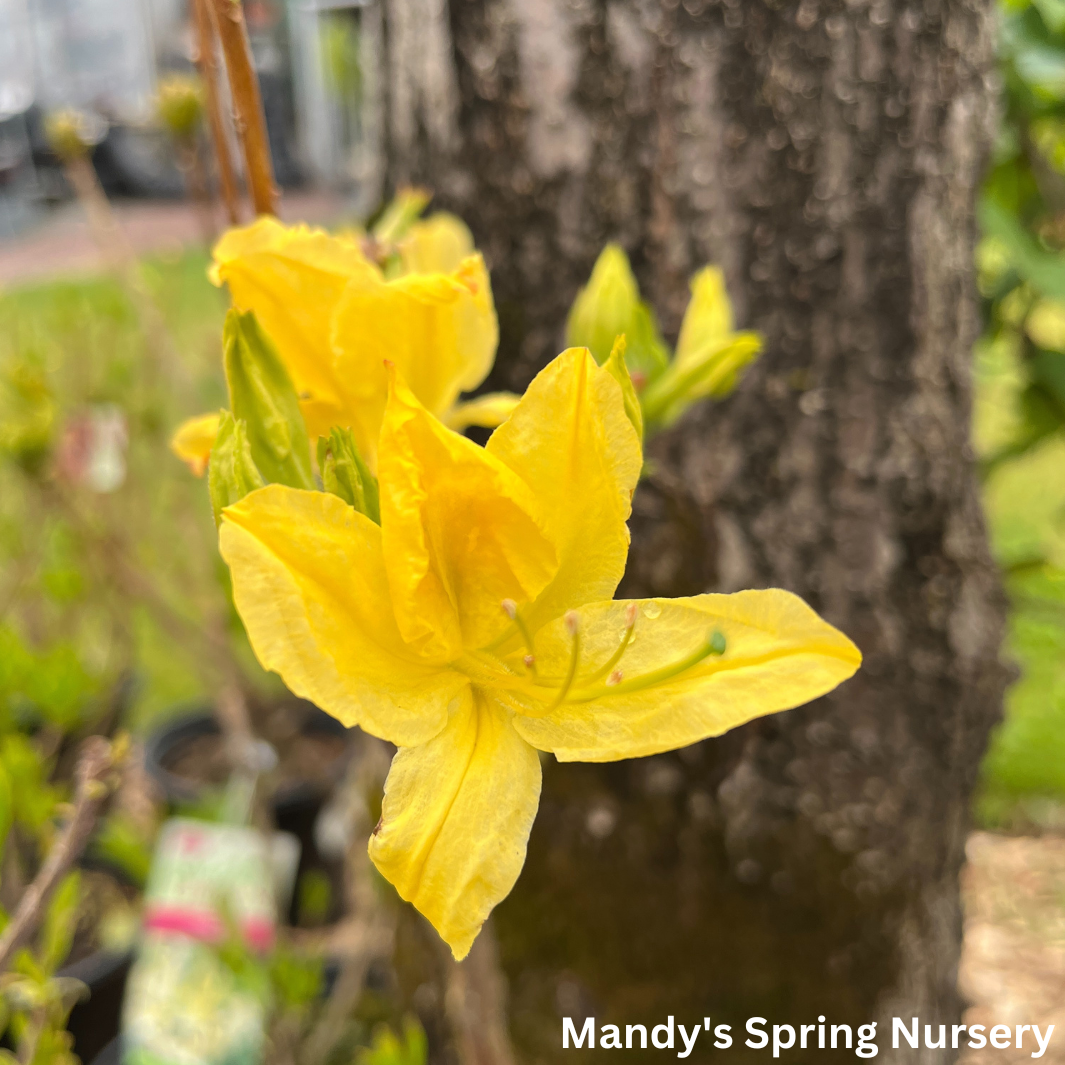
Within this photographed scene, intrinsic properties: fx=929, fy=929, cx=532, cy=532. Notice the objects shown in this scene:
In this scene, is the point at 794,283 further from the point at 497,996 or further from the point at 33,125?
the point at 33,125

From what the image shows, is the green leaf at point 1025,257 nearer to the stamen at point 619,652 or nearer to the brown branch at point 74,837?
the stamen at point 619,652

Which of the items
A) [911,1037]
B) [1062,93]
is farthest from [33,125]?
[911,1037]

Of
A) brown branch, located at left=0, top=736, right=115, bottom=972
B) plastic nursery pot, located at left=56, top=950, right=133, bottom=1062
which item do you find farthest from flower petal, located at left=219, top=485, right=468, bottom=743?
plastic nursery pot, located at left=56, top=950, right=133, bottom=1062

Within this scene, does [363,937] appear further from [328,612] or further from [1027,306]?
[1027,306]

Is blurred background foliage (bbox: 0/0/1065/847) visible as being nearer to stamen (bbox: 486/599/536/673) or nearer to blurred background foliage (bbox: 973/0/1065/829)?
blurred background foliage (bbox: 973/0/1065/829)

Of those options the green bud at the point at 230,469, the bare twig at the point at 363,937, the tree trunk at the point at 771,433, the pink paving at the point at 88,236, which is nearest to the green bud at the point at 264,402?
the green bud at the point at 230,469
